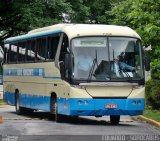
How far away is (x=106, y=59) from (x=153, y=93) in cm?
695

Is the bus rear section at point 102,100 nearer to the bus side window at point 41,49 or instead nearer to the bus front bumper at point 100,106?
the bus front bumper at point 100,106

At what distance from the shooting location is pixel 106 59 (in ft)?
69.2

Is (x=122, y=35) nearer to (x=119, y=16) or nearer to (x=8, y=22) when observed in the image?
(x=119, y=16)

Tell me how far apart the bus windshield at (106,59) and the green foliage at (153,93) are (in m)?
5.94

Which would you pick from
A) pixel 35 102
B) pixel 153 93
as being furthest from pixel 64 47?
pixel 153 93

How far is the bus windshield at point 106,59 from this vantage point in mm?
20875

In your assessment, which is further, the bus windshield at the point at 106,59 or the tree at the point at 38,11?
the tree at the point at 38,11

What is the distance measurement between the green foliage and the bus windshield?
19.5ft

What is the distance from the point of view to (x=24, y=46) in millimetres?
26766

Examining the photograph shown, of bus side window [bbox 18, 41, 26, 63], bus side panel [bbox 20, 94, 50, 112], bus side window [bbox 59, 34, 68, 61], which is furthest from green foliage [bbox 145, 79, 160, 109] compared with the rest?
bus side window [bbox 59, 34, 68, 61]

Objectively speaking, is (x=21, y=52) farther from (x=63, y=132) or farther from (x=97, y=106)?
(x=63, y=132)

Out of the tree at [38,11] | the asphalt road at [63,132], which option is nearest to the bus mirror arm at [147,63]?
the asphalt road at [63,132]

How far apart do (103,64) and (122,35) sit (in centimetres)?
131

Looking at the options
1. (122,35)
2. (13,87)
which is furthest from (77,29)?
(13,87)
